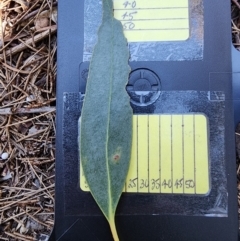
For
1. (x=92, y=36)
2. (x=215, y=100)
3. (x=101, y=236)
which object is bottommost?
(x=101, y=236)

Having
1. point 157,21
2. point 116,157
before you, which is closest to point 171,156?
point 116,157

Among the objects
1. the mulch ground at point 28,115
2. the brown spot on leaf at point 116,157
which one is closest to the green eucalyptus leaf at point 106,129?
the brown spot on leaf at point 116,157

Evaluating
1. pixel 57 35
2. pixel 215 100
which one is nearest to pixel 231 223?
pixel 215 100

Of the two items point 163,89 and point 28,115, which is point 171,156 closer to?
point 163,89

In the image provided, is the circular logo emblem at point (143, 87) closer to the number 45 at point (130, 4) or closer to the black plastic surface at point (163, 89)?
the black plastic surface at point (163, 89)

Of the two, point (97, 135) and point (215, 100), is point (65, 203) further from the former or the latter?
point (215, 100)
